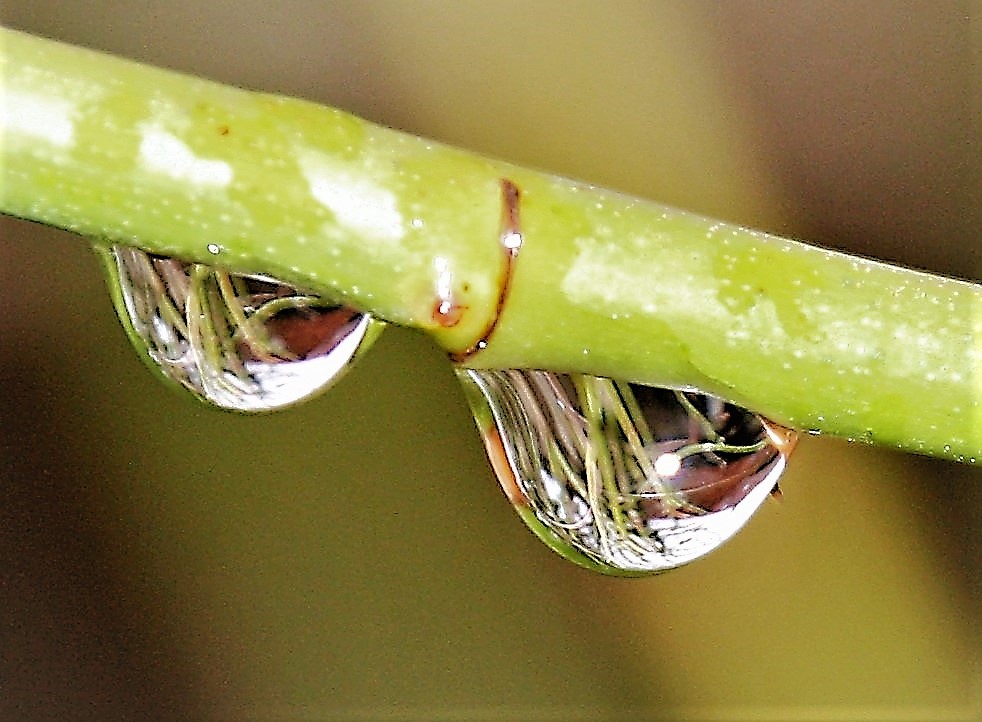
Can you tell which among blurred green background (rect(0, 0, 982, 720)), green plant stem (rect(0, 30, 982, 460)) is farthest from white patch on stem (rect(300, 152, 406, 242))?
blurred green background (rect(0, 0, 982, 720))

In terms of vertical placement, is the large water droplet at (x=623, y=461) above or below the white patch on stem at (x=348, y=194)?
below

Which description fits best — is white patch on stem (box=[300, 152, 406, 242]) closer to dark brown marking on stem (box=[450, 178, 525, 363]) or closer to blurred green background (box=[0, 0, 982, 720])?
dark brown marking on stem (box=[450, 178, 525, 363])

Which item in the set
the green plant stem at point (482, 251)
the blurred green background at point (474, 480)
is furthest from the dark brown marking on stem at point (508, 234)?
the blurred green background at point (474, 480)

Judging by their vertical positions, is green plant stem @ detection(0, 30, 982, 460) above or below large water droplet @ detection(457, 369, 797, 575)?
above

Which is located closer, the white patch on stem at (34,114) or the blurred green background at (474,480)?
the white patch on stem at (34,114)

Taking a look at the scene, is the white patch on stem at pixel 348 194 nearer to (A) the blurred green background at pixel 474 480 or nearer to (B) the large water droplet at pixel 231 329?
(B) the large water droplet at pixel 231 329

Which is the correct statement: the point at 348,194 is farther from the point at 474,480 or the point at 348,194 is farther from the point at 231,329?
the point at 474,480

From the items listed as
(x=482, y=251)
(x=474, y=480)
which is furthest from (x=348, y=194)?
(x=474, y=480)
